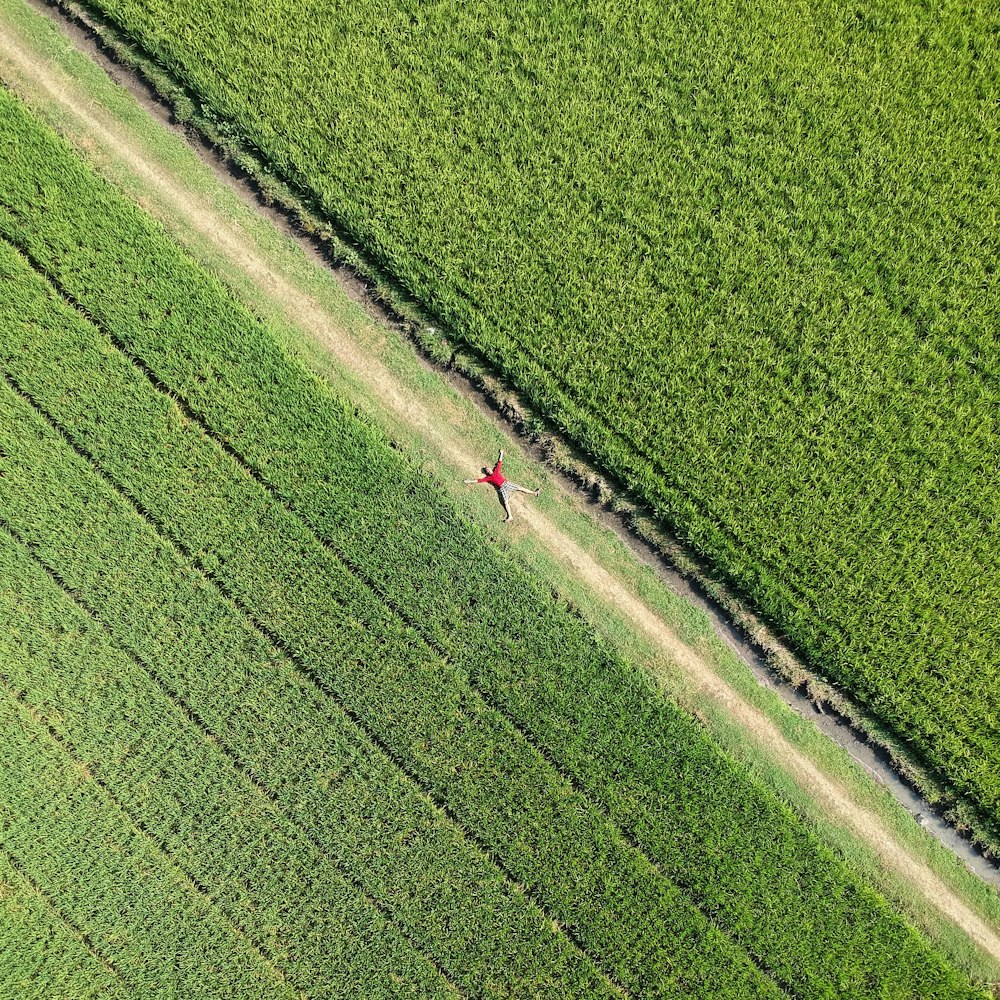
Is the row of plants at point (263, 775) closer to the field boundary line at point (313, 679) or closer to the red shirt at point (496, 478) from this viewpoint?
the field boundary line at point (313, 679)

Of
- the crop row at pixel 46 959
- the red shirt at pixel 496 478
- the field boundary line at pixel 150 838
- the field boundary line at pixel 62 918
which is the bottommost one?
the crop row at pixel 46 959

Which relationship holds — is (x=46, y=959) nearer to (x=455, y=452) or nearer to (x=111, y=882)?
(x=111, y=882)

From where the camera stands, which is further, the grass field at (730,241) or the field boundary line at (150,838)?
the grass field at (730,241)

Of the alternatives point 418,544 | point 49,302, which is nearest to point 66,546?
point 49,302

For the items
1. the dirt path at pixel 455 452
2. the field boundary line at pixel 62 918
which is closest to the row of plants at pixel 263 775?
the field boundary line at pixel 62 918

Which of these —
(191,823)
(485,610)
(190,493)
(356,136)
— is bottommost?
(191,823)

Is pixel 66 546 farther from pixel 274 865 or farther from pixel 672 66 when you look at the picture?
pixel 672 66

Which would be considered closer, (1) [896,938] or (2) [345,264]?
(1) [896,938]
